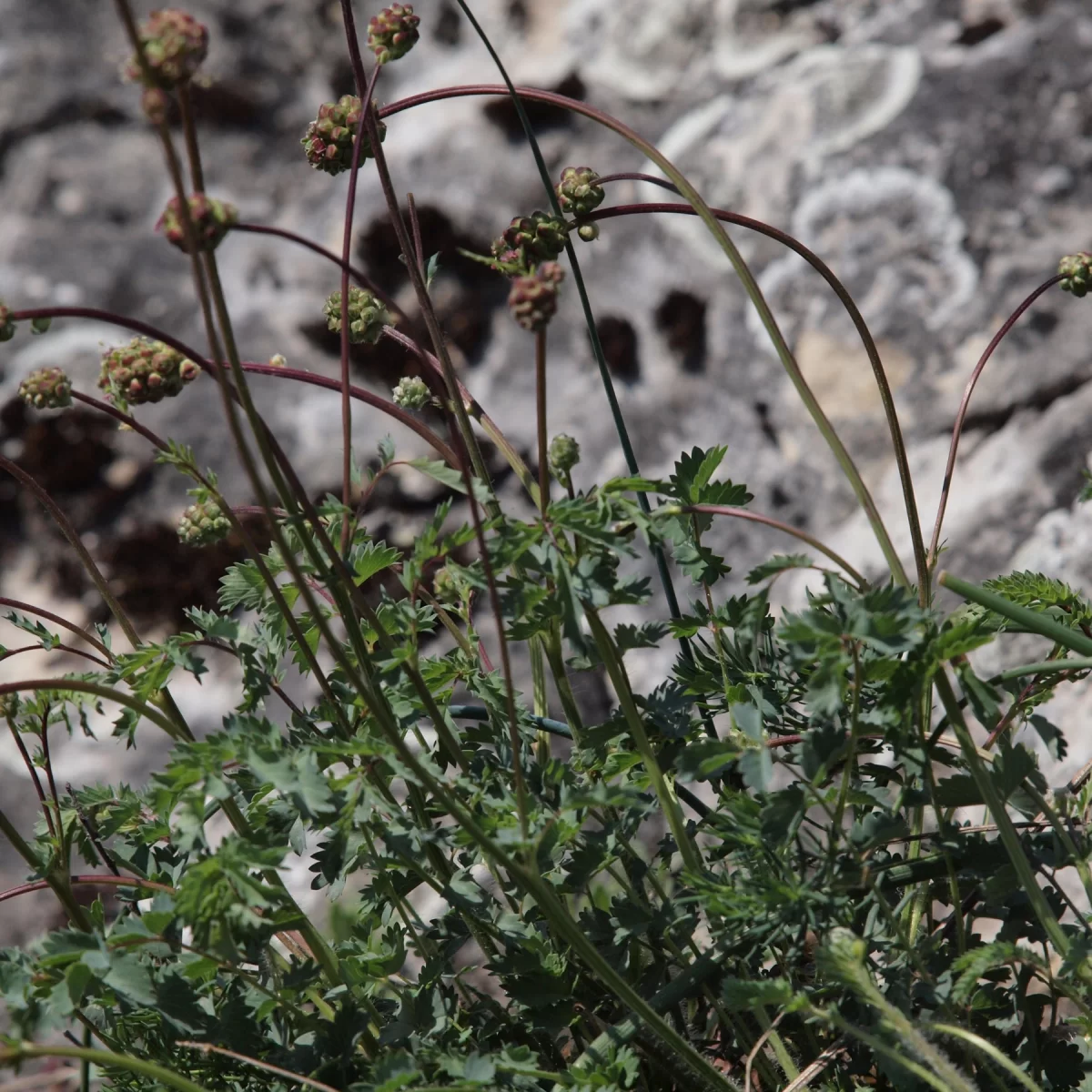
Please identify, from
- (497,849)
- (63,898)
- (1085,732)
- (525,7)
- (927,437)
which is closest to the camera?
(497,849)

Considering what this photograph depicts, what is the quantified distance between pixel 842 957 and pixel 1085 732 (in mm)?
972

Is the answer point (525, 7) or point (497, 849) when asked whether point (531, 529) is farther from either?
point (525, 7)

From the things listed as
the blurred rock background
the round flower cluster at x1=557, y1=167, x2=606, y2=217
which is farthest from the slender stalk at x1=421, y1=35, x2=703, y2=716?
the blurred rock background

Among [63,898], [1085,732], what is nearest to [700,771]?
[63,898]

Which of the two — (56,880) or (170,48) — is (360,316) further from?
(56,880)

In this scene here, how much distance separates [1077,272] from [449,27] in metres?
1.58

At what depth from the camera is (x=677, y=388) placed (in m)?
1.99

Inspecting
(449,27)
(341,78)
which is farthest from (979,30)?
(341,78)

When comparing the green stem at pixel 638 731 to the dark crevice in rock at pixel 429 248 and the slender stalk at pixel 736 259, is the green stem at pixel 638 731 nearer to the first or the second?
the slender stalk at pixel 736 259

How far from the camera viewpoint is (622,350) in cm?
201

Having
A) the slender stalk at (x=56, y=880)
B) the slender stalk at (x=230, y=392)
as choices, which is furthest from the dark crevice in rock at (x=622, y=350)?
the slender stalk at (x=56, y=880)

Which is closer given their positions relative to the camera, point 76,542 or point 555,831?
point 555,831

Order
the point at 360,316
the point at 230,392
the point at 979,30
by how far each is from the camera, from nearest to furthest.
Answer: the point at 230,392 → the point at 360,316 → the point at 979,30

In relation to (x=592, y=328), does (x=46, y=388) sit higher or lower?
lower
